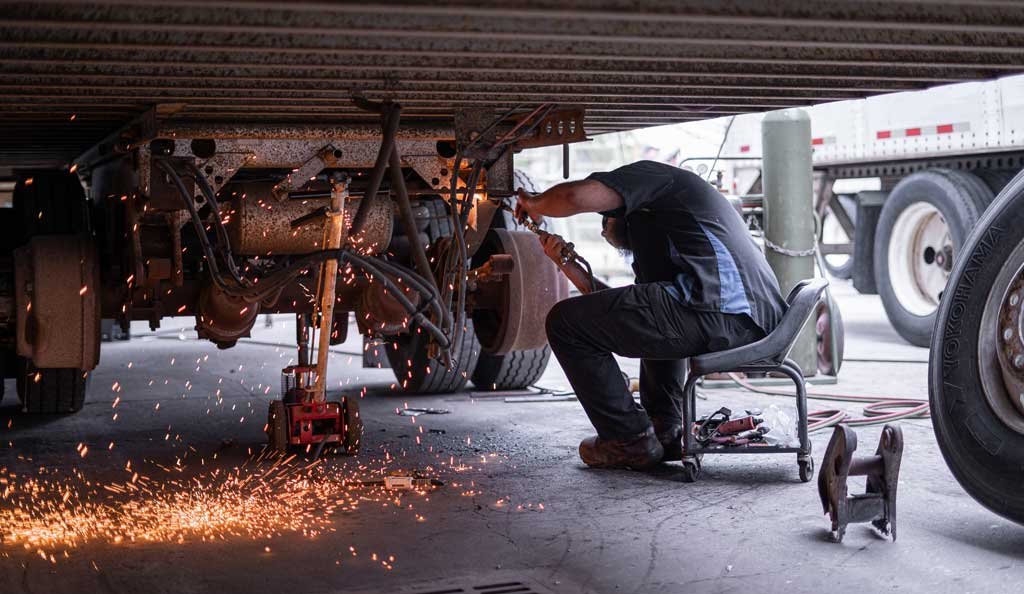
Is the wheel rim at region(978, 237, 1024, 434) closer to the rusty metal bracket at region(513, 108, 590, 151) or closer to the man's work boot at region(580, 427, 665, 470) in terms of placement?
the man's work boot at region(580, 427, 665, 470)

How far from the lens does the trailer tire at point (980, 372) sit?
12.1 feet

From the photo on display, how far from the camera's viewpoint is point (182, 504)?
4.31 meters

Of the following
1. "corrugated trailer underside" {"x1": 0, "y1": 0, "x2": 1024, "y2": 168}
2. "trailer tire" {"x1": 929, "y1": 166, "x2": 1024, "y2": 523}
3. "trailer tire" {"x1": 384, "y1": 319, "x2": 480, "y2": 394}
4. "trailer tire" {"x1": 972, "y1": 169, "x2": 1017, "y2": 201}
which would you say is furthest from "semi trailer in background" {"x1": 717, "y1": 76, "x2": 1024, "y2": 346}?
"trailer tire" {"x1": 929, "y1": 166, "x2": 1024, "y2": 523}

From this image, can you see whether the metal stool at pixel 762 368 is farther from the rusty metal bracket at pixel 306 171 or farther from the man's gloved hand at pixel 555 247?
the rusty metal bracket at pixel 306 171

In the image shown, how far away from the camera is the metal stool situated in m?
4.58

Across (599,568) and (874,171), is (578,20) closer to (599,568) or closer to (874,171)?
(599,568)

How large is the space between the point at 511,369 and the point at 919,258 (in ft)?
15.2

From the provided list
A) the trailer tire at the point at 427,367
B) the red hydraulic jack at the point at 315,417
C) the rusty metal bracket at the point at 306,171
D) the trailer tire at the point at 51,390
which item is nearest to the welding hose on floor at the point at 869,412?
the trailer tire at the point at 427,367

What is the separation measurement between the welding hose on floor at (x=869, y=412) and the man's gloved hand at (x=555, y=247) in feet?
4.67

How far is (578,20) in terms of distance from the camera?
330cm

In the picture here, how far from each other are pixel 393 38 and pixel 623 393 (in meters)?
1.97

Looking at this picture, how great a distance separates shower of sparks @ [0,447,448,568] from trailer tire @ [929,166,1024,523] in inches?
74.3

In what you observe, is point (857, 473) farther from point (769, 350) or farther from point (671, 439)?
point (671, 439)

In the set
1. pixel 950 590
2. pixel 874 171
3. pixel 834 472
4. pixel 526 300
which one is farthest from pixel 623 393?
pixel 874 171
